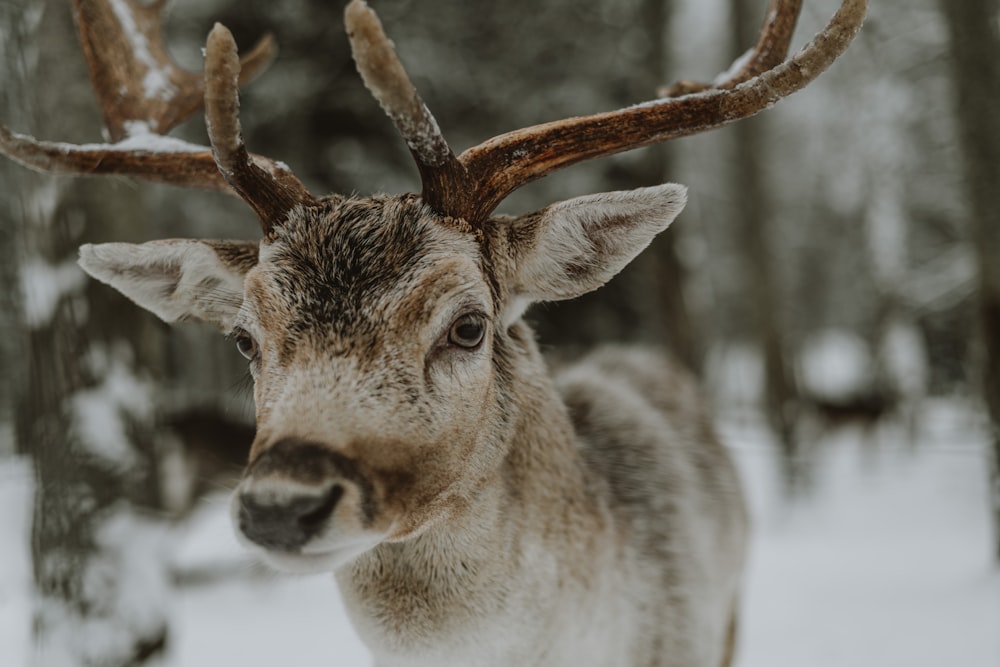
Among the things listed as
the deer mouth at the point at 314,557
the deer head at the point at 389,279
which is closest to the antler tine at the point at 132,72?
the deer head at the point at 389,279

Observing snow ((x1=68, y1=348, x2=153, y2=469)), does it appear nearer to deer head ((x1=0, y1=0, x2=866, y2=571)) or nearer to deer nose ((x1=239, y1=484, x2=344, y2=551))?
deer head ((x1=0, y1=0, x2=866, y2=571))

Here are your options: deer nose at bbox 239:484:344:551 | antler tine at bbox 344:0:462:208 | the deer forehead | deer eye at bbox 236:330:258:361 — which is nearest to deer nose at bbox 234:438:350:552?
deer nose at bbox 239:484:344:551

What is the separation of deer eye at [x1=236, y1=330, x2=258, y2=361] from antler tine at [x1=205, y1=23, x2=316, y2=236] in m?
0.36

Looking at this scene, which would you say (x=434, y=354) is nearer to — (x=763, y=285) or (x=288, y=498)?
(x=288, y=498)

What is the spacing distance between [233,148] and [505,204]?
23.5 ft

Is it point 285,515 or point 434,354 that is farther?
point 434,354

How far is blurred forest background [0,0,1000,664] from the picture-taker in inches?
156

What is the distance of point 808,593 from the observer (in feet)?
23.8

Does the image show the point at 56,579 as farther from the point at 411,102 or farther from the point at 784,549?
the point at 784,549

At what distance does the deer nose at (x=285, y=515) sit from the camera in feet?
6.07

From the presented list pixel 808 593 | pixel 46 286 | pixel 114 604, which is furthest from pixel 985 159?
pixel 114 604

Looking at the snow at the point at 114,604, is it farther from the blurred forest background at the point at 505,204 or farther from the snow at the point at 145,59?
the snow at the point at 145,59

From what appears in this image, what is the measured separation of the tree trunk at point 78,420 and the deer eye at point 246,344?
179 centimetres

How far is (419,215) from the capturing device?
8.36ft
